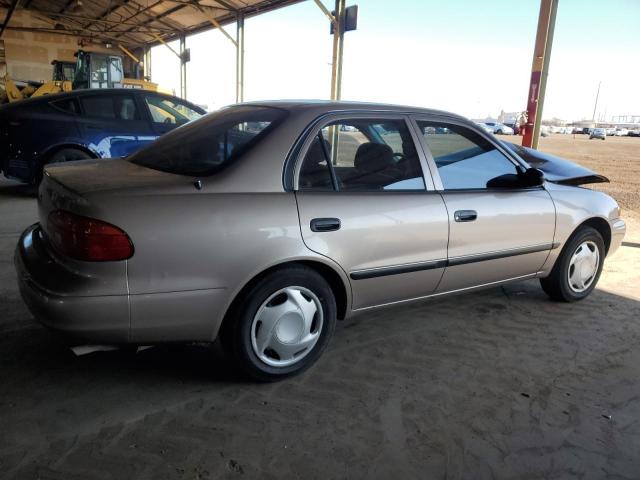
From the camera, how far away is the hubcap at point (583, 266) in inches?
155

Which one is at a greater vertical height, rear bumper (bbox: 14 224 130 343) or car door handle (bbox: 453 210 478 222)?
car door handle (bbox: 453 210 478 222)

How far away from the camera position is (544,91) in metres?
7.35

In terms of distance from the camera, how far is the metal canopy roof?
16375 millimetres

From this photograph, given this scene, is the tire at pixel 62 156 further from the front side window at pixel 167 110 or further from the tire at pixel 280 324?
the tire at pixel 280 324

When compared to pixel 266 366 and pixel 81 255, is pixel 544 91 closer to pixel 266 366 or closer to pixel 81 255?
pixel 266 366

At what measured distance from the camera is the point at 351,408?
8.11ft

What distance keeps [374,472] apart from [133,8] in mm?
23146

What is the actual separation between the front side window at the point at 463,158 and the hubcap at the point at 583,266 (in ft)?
3.25

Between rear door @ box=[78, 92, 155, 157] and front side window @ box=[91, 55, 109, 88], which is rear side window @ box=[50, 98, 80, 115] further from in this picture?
front side window @ box=[91, 55, 109, 88]

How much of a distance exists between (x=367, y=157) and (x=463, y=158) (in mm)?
696

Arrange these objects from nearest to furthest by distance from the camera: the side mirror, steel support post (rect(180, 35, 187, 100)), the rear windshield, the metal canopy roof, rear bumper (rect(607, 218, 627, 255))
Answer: the rear windshield < the side mirror < rear bumper (rect(607, 218, 627, 255)) < the metal canopy roof < steel support post (rect(180, 35, 187, 100))

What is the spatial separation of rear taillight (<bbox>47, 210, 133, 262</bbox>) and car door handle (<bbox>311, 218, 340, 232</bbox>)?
877 millimetres

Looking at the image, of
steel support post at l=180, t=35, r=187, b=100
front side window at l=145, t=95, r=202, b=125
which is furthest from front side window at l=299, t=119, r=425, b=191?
steel support post at l=180, t=35, r=187, b=100

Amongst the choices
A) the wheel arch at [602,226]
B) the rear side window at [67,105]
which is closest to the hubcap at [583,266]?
the wheel arch at [602,226]
